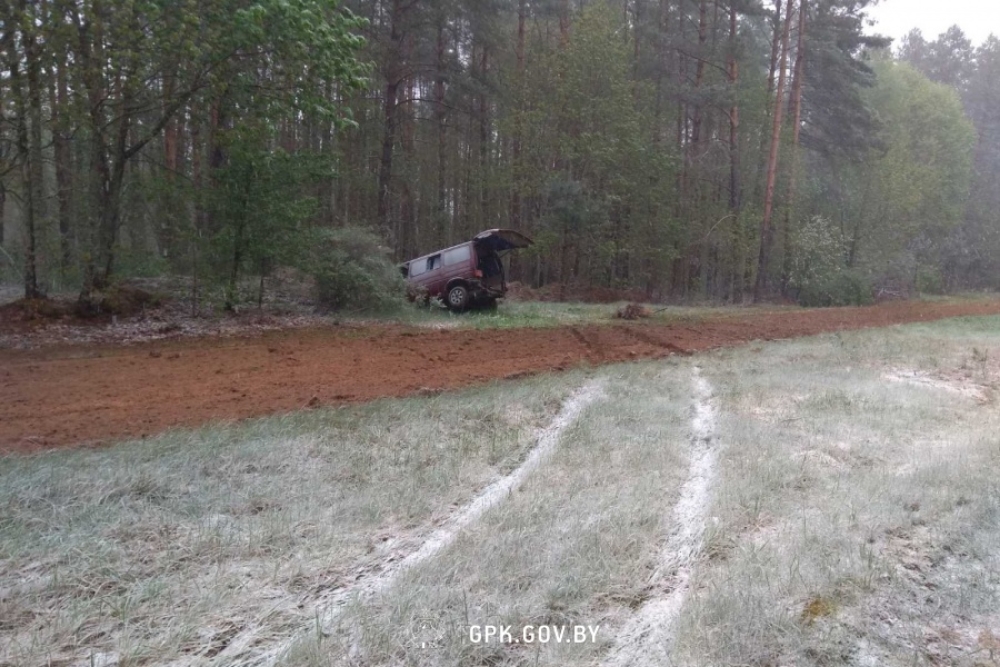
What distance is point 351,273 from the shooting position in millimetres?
13844

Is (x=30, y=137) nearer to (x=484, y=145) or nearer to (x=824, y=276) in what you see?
(x=484, y=145)

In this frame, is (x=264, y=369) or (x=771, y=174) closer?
(x=264, y=369)

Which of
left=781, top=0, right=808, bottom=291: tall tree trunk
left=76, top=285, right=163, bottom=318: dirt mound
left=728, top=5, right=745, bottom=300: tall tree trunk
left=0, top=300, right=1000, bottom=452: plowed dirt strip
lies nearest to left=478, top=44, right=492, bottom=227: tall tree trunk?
left=728, top=5, right=745, bottom=300: tall tree trunk

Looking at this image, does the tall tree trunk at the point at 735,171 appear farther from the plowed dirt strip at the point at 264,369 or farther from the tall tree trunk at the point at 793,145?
the plowed dirt strip at the point at 264,369

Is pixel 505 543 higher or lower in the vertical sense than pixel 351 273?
lower

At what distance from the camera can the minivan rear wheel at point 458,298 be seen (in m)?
15.3

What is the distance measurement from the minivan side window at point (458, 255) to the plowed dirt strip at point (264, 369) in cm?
342

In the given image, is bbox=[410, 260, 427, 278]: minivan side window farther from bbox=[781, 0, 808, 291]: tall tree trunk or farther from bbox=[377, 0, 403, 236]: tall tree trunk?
bbox=[781, 0, 808, 291]: tall tree trunk

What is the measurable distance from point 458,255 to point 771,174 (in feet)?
45.4

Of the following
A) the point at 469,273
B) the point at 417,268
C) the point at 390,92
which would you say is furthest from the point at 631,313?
the point at 390,92

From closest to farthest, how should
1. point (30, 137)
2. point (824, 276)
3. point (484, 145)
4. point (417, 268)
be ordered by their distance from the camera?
1. point (30, 137)
2. point (417, 268)
3. point (824, 276)
4. point (484, 145)

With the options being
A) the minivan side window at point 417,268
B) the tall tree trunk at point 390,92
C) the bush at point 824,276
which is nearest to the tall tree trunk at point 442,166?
the tall tree trunk at point 390,92

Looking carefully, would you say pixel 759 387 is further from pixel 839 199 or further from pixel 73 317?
pixel 839 199

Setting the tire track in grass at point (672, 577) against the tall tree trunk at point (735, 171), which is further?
the tall tree trunk at point (735, 171)
